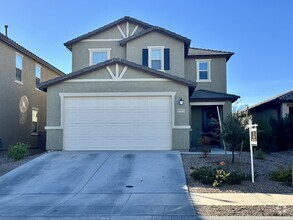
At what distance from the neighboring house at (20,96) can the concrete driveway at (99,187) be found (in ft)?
21.0

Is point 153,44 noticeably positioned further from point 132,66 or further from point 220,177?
point 220,177

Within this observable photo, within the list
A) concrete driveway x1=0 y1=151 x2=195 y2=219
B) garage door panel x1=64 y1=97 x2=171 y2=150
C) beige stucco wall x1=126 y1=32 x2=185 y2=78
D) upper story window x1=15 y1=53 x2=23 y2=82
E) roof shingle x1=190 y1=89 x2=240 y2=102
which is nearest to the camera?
concrete driveway x1=0 y1=151 x2=195 y2=219

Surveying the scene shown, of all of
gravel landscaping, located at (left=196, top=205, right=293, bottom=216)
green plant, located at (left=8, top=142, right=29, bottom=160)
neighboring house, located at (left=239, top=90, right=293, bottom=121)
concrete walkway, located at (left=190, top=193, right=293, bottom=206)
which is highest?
neighboring house, located at (left=239, top=90, right=293, bottom=121)

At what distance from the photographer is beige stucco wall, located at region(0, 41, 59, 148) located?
65.7ft

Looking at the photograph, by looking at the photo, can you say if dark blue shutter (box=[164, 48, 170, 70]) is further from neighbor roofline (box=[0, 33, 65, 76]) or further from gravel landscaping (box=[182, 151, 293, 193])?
neighbor roofline (box=[0, 33, 65, 76])

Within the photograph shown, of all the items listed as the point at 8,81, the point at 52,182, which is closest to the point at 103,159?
the point at 52,182

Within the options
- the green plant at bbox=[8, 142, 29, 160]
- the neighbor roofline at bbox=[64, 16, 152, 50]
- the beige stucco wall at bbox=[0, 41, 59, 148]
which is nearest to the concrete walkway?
the green plant at bbox=[8, 142, 29, 160]

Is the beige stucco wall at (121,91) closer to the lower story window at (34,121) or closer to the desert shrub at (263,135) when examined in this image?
the desert shrub at (263,135)

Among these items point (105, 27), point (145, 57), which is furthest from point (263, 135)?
point (105, 27)

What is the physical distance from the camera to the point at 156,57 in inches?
832

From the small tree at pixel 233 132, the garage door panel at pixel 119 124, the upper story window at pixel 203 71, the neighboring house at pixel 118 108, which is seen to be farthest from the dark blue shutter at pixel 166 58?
the small tree at pixel 233 132

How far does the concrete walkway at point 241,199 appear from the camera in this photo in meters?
8.80

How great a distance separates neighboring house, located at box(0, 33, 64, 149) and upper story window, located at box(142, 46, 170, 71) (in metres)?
7.70

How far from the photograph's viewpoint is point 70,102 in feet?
56.2
